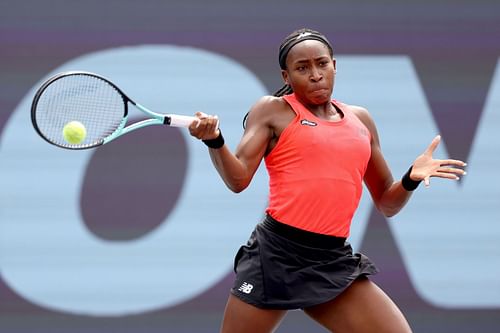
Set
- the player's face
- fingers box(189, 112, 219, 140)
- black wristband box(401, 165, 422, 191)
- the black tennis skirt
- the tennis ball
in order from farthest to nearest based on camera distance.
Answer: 1. black wristband box(401, 165, 422, 191)
2. the player's face
3. the black tennis skirt
4. the tennis ball
5. fingers box(189, 112, 219, 140)

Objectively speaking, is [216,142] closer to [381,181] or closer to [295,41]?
[295,41]

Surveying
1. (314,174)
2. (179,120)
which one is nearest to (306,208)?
(314,174)

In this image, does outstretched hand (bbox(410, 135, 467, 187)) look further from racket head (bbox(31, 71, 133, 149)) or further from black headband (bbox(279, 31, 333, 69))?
racket head (bbox(31, 71, 133, 149))

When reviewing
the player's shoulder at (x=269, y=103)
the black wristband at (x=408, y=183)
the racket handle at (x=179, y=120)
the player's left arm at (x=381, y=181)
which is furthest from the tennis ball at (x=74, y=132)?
the black wristband at (x=408, y=183)

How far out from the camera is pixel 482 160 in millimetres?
6516

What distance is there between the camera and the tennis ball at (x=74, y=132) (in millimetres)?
4059

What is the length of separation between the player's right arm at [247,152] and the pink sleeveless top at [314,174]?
0.08 m

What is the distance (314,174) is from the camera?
166 inches

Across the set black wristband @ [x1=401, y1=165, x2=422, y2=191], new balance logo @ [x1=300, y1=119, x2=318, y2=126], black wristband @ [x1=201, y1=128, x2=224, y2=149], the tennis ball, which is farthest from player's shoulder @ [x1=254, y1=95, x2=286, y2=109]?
the tennis ball

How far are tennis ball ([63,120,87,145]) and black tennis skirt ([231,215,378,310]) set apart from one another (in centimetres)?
86

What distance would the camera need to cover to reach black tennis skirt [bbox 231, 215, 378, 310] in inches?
165

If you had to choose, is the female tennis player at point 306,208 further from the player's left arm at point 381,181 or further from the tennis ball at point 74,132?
the tennis ball at point 74,132

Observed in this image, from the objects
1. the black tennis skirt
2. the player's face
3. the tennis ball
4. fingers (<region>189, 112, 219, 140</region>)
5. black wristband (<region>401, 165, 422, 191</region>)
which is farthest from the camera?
black wristband (<region>401, 165, 422, 191</region>)

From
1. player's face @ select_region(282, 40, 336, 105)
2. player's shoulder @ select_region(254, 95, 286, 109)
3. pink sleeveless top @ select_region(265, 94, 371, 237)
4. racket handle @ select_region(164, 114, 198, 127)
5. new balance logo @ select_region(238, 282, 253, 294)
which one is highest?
player's face @ select_region(282, 40, 336, 105)
